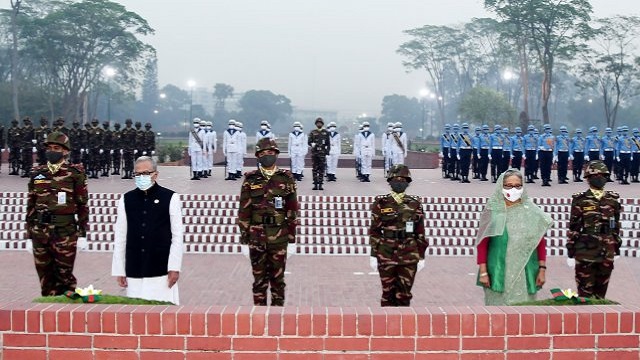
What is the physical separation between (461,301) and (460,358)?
202 inches

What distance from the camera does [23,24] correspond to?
150 feet

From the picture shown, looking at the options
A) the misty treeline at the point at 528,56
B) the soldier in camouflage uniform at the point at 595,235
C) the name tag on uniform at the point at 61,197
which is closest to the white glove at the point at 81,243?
the name tag on uniform at the point at 61,197

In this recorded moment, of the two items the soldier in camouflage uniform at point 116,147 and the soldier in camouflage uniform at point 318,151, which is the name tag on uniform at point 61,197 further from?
the soldier in camouflage uniform at point 116,147

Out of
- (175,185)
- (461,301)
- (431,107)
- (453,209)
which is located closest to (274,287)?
(461,301)

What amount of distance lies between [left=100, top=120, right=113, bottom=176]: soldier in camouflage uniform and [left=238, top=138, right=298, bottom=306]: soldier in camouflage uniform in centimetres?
1382

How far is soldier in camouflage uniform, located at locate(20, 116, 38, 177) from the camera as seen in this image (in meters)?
18.6

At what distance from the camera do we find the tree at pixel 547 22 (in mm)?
44375

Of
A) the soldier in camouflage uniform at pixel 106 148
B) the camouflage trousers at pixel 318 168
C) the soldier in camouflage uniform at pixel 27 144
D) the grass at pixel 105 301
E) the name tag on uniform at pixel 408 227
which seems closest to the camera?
the grass at pixel 105 301

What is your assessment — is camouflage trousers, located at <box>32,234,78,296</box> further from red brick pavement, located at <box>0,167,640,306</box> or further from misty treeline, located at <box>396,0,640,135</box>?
misty treeline, located at <box>396,0,640,135</box>

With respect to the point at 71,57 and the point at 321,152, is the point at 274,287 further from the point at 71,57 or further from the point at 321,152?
the point at 71,57

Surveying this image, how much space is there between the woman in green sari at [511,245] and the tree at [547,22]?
42.9m

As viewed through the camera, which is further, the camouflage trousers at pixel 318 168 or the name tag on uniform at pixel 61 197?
the camouflage trousers at pixel 318 168

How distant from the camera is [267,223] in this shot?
6184mm

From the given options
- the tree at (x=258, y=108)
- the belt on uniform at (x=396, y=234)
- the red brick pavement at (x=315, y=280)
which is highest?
the tree at (x=258, y=108)
